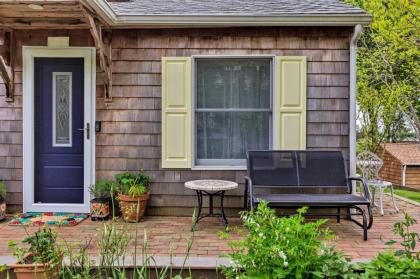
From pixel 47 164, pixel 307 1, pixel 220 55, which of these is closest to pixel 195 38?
pixel 220 55

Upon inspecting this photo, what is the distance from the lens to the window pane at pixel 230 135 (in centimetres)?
450

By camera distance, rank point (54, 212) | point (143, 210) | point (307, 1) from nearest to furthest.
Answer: point (143, 210), point (54, 212), point (307, 1)

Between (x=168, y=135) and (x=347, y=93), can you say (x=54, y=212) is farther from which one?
(x=347, y=93)

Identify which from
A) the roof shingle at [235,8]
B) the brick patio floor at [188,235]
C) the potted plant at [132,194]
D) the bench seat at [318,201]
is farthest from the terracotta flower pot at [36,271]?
the roof shingle at [235,8]

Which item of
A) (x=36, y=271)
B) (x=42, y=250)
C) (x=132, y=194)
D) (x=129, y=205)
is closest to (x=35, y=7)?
(x=132, y=194)

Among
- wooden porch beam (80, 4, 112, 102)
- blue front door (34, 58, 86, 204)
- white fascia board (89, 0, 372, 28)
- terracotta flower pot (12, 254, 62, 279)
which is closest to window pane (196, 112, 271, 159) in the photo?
white fascia board (89, 0, 372, 28)

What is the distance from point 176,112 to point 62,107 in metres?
1.44

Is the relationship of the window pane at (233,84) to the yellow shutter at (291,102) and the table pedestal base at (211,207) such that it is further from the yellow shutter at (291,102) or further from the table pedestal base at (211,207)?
the table pedestal base at (211,207)

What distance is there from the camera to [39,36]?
14.5 feet

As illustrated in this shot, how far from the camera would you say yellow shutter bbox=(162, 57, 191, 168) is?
434cm

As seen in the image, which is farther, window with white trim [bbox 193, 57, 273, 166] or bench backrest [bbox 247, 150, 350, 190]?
window with white trim [bbox 193, 57, 273, 166]

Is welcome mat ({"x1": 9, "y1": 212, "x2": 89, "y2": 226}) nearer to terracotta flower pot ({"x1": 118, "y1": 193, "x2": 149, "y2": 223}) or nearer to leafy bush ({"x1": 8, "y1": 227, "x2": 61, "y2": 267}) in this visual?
terracotta flower pot ({"x1": 118, "y1": 193, "x2": 149, "y2": 223})

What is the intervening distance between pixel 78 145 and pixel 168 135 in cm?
113

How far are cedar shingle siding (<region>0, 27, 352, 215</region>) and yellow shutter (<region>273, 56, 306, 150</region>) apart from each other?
9cm
